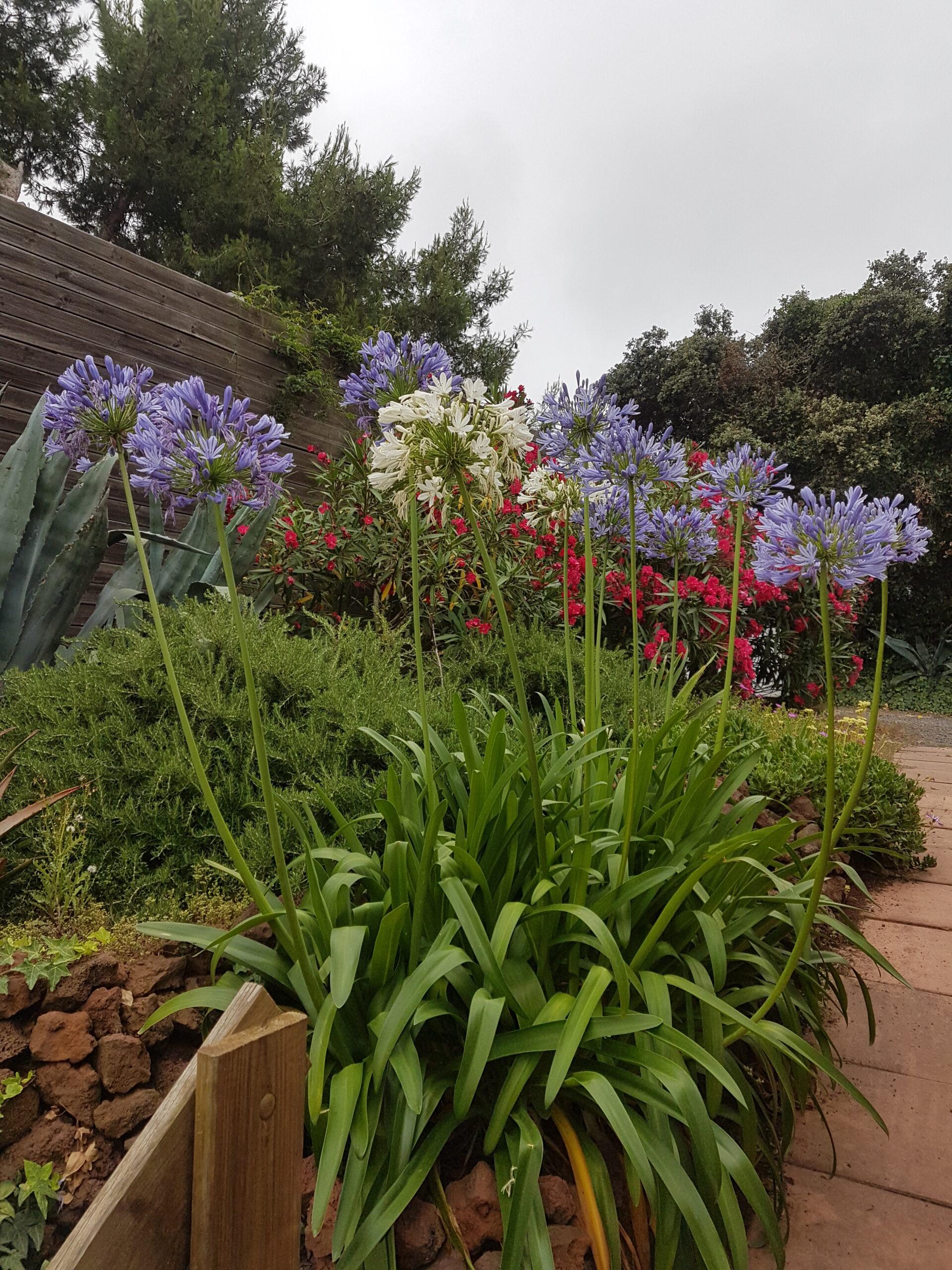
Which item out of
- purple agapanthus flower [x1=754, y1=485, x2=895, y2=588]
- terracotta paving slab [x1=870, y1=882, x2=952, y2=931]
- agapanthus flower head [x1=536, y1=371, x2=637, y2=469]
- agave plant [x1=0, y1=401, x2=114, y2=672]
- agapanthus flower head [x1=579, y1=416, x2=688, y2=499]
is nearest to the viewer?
purple agapanthus flower [x1=754, y1=485, x2=895, y2=588]

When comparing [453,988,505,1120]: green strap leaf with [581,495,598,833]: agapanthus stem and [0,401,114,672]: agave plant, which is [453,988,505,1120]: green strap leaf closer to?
[581,495,598,833]: agapanthus stem

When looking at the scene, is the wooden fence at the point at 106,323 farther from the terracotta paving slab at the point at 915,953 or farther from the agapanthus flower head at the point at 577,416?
the terracotta paving slab at the point at 915,953

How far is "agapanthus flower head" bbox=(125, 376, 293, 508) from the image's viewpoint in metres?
1.09

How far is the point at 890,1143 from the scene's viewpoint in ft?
4.58

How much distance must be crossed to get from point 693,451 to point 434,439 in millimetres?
4533

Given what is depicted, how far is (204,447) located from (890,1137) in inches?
66.6

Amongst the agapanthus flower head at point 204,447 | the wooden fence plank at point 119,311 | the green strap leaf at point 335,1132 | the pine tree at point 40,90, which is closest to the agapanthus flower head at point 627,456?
the agapanthus flower head at point 204,447

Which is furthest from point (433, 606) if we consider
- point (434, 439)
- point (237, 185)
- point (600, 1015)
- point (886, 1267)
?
point (237, 185)

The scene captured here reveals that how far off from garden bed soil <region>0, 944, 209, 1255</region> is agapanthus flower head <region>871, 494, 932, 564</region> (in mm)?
1360

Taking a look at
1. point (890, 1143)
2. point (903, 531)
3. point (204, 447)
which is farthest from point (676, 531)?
point (890, 1143)

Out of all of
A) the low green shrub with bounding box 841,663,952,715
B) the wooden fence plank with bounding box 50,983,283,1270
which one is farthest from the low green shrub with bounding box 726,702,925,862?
the low green shrub with bounding box 841,663,952,715

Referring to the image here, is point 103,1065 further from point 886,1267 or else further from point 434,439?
point 886,1267

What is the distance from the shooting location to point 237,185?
34.1 feet

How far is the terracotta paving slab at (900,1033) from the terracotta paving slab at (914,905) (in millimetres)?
416
